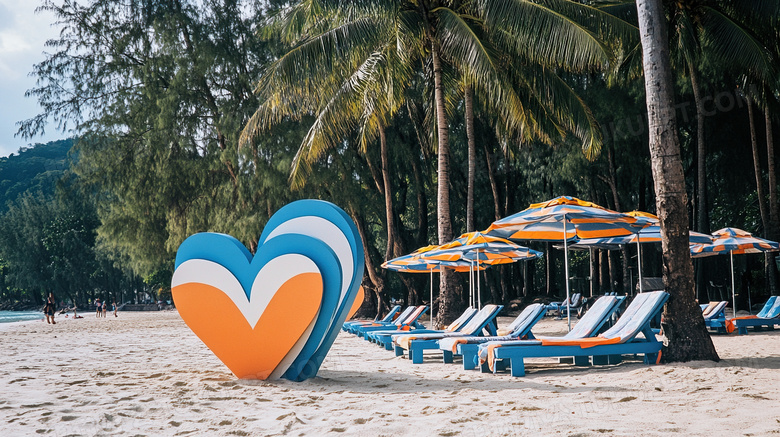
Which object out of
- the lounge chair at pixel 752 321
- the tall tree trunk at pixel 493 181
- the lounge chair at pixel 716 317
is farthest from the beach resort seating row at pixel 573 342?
the tall tree trunk at pixel 493 181

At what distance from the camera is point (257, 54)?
2398cm

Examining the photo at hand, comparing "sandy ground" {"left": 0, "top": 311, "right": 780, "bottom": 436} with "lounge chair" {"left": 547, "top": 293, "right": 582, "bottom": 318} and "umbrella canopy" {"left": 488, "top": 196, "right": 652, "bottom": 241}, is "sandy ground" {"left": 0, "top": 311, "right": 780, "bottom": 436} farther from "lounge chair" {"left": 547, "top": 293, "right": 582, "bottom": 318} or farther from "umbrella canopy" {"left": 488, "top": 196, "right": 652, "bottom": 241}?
"lounge chair" {"left": 547, "top": 293, "right": 582, "bottom": 318}

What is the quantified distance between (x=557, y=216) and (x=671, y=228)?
2.68 m

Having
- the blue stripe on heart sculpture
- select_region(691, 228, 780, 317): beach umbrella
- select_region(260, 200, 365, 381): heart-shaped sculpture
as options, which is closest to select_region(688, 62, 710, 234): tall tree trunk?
select_region(691, 228, 780, 317): beach umbrella

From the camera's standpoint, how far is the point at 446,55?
15070 mm

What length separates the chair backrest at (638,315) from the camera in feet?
25.9

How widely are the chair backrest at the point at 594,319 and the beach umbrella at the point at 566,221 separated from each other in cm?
116

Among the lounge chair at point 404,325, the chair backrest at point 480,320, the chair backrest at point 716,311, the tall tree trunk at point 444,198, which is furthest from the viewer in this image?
the lounge chair at point 404,325

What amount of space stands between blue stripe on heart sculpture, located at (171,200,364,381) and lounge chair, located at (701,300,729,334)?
9.13 m

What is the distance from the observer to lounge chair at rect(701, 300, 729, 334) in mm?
13469

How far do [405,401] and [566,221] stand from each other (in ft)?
20.4

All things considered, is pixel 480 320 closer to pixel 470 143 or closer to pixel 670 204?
pixel 670 204

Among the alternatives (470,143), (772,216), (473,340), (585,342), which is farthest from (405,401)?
(772,216)

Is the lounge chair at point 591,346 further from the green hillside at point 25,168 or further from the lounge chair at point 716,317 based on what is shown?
the green hillside at point 25,168
